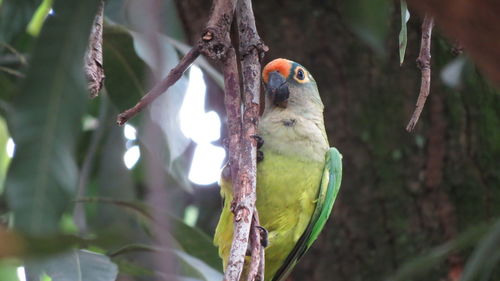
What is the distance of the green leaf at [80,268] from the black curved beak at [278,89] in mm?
885

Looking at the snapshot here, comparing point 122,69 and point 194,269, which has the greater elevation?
point 122,69

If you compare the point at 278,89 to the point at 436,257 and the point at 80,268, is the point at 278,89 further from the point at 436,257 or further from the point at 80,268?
the point at 436,257

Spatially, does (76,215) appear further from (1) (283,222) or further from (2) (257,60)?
(2) (257,60)

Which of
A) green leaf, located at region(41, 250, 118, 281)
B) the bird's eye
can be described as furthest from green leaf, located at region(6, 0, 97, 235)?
the bird's eye

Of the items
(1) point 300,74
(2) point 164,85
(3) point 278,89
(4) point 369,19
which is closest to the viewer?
(2) point 164,85

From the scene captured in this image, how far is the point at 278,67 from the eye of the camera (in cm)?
275

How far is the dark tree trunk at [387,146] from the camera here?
299 centimetres

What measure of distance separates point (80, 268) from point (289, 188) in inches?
28.1

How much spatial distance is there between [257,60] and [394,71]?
1.58 meters

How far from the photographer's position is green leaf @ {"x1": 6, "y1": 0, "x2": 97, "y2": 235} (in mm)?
1038

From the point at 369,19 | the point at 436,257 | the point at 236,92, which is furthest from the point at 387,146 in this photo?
the point at 236,92

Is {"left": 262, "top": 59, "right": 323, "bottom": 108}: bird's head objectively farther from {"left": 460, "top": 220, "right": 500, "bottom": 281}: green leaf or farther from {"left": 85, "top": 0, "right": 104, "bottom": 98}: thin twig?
{"left": 460, "top": 220, "right": 500, "bottom": 281}: green leaf

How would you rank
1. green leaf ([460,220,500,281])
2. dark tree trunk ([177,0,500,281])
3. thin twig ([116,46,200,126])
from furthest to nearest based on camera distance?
dark tree trunk ([177,0,500,281]) < thin twig ([116,46,200,126]) < green leaf ([460,220,500,281])

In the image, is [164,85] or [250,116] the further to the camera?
[250,116]
